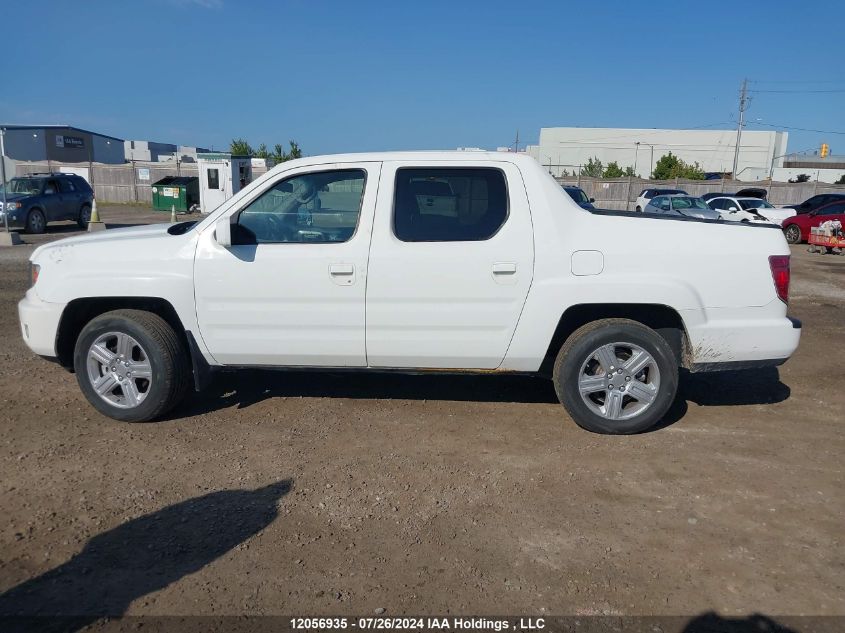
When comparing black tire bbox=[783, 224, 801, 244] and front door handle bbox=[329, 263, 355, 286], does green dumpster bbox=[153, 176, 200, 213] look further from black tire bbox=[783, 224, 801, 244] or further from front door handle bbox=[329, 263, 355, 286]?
front door handle bbox=[329, 263, 355, 286]

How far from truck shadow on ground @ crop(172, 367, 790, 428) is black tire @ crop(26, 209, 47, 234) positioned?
15627 mm

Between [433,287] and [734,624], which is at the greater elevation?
[433,287]

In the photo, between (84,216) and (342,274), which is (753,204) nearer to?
(84,216)

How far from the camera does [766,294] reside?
4.57 metres

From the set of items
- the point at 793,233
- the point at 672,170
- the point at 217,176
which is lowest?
the point at 793,233

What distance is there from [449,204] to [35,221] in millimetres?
18040

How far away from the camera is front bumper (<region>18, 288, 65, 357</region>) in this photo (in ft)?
16.0

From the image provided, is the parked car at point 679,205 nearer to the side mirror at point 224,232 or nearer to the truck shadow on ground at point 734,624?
the side mirror at point 224,232

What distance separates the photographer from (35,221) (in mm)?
18875

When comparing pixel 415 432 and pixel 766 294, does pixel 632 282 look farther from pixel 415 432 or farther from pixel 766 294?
pixel 415 432

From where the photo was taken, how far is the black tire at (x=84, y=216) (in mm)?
20969

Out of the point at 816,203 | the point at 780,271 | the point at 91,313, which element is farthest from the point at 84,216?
the point at 816,203

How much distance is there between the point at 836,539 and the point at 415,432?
101 inches

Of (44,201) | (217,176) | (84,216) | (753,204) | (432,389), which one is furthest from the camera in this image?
(217,176)
